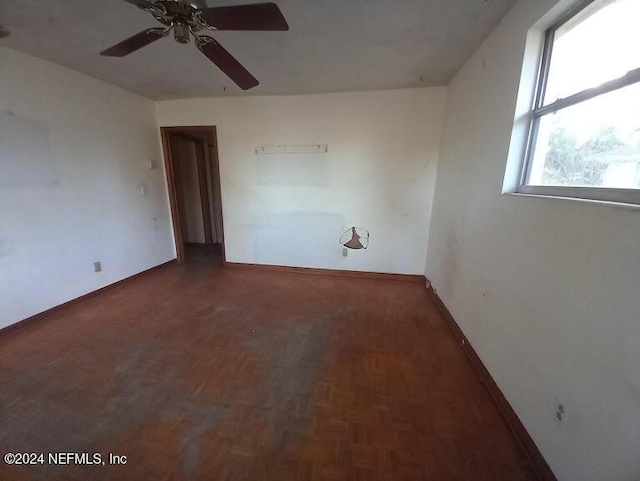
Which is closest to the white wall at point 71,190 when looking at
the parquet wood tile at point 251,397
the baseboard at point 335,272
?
the parquet wood tile at point 251,397

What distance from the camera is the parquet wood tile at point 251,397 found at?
1.26 metres

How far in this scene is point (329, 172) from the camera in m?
3.56

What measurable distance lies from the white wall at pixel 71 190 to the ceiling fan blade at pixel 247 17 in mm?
2349

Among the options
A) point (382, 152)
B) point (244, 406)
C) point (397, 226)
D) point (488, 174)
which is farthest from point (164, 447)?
point (382, 152)

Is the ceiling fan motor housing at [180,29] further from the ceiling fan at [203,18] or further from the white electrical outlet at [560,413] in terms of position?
the white electrical outlet at [560,413]

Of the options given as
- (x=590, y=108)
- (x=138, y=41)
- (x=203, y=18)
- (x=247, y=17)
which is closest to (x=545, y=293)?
(x=590, y=108)

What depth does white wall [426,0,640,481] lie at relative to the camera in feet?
2.93

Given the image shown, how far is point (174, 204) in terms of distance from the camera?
412 cm

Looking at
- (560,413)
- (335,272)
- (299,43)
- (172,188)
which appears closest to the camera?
(560,413)

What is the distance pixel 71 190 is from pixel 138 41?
2.11 meters

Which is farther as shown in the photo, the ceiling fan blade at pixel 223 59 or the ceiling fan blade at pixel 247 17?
the ceiling fan blade at pixel 223 59

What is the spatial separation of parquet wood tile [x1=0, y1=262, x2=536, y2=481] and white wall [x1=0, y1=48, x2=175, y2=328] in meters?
0.46

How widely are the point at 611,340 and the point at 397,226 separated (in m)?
2.71

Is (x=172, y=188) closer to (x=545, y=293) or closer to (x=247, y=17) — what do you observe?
(x=247, y=17)
